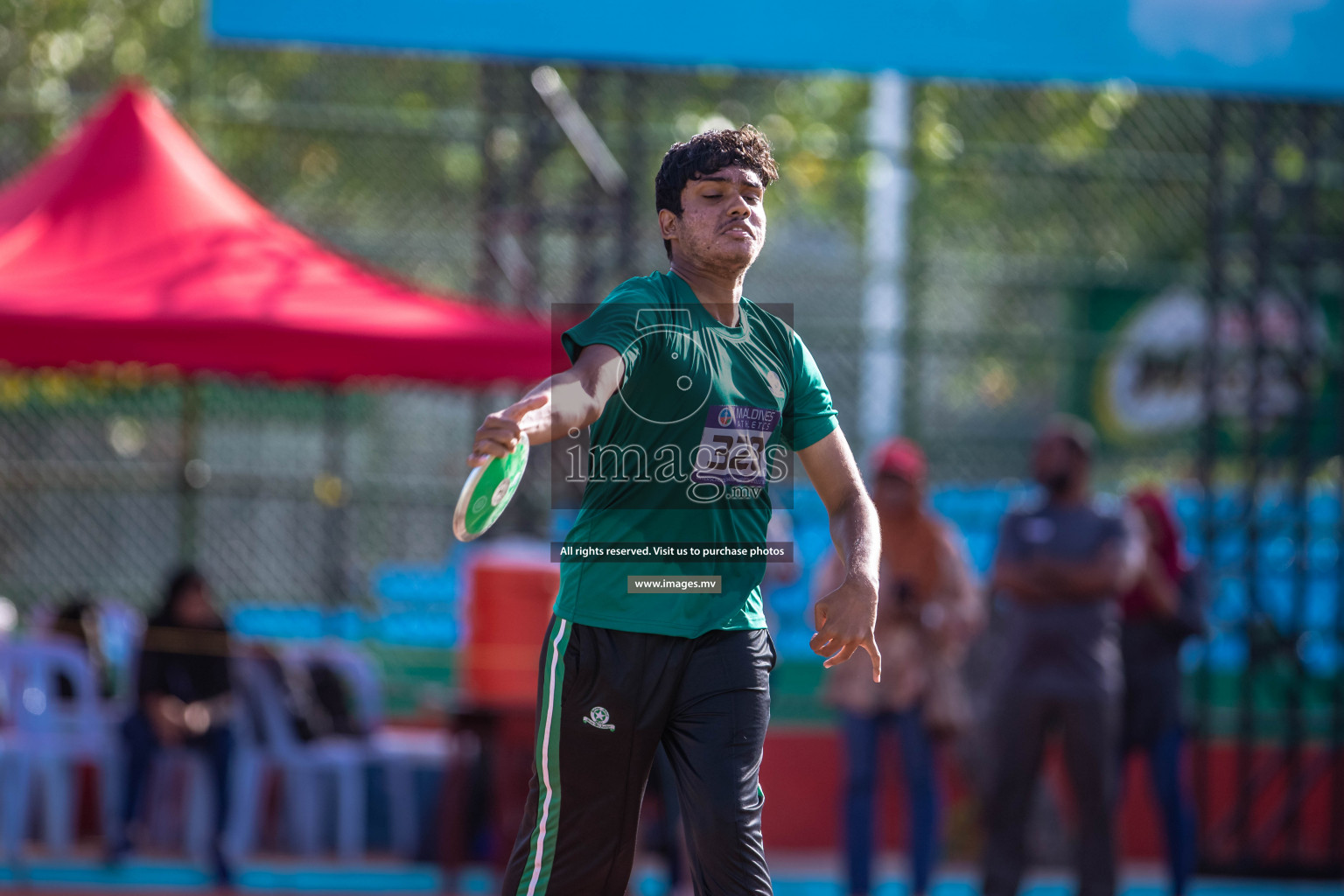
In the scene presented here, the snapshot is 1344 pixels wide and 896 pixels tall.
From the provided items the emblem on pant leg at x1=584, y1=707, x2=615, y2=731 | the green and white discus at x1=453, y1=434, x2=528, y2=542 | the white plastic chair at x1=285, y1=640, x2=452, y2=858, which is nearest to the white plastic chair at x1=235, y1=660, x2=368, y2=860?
the white plastic chair at x1=285, y1=640, x2=452, y2=858

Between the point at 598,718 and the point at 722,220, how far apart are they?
1.02 meters

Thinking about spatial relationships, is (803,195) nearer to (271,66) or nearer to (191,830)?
(271,66)

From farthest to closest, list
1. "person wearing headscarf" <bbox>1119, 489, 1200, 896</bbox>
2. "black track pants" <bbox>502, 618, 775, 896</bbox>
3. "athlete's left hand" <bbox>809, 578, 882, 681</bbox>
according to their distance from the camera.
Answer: "person wearing headscarf" <bbox>1119, 489, 1200, 896</bbox>, "black track pants" <bbox>502, 618, 775, 896</bbox>, "athlete's left hand" <bbox>809, 578, 882, 681</bbox>

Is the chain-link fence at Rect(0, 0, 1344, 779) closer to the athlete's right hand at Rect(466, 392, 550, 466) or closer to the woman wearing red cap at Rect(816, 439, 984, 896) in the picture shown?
the woman wearing red cap at Rect(816, 439, 984, 896)

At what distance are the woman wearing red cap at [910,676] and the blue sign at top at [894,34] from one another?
2.01 meters

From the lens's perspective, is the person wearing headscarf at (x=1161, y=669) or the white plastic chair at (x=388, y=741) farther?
the white plastic chair at (x=388, y=741)

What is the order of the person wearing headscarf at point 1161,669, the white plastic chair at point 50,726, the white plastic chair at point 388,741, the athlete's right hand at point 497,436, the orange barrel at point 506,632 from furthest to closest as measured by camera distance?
the white plastic chair at point 388,741
the white plastic chair at point 50,726
the person wearing headscarf at point 1161,669
the orange barrel at point 506,632
the athlete's right hand at point 497,436

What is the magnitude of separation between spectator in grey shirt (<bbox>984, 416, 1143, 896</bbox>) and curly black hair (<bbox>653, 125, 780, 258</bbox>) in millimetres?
3546

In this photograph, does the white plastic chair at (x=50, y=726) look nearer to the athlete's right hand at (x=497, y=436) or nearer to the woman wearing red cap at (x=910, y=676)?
the woman wearing red cap at (x=910, y=676)

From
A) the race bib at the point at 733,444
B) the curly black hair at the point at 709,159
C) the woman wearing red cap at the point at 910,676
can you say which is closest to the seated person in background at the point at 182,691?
the woman wearing red cap at the point at 910,676

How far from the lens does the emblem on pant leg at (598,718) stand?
328 cm

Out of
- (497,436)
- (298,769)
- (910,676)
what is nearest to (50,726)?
(298,769)

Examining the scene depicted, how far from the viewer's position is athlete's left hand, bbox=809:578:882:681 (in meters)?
→ 3.15

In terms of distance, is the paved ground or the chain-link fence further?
the chain-link fence
